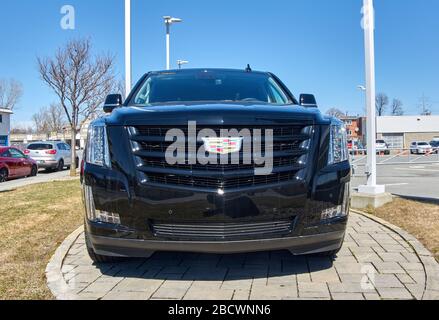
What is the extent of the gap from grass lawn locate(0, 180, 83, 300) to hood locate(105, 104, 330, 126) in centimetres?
149

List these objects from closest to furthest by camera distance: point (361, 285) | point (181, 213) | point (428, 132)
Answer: point (181, 213) → point (361, 285) → point (428, 132)

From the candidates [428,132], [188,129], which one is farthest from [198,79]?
[428,132]

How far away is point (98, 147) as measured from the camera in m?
3.33

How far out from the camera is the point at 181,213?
3082 mm

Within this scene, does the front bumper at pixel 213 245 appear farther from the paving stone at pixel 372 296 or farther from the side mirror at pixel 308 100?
the side mirror at pixel 308 100

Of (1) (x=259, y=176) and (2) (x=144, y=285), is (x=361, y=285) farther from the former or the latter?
(2) (x=144, y=285)

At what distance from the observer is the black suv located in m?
3.10

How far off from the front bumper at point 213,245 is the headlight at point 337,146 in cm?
60

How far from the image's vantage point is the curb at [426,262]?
125 inches

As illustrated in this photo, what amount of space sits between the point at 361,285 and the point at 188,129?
6.09 ft

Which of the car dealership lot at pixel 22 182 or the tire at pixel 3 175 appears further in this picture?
the tire at pixel 3 175

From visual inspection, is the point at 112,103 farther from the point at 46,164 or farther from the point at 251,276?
the point at 46,164

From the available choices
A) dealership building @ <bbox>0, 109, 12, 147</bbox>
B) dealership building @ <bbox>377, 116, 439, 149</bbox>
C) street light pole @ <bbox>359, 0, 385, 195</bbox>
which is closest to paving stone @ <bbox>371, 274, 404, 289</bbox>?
street light pole @ <bbox>359, 0, 385, 195</bbox>

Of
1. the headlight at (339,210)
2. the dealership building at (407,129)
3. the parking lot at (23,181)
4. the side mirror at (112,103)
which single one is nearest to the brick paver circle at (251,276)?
the headlight at (339,210)
